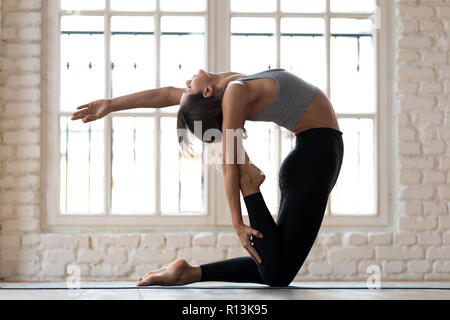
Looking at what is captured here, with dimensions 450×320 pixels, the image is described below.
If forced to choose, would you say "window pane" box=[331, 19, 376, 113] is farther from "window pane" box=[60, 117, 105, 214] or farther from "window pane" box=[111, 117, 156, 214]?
"window pane" box=[60, 117, 105, 214]

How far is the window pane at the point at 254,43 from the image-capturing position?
453 centimetres

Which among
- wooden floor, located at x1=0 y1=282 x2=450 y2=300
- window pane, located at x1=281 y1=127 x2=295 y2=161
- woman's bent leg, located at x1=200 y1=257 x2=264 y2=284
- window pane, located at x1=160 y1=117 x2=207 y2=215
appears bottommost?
wooden floor, located at x1=0 y1=282 x2=450 y2=300

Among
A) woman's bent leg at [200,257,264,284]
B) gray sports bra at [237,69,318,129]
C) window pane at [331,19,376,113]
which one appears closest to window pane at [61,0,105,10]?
window pane at [331,19,376,113]

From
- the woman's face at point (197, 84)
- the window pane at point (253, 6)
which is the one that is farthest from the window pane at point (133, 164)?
the woman's face at point (197, 84)

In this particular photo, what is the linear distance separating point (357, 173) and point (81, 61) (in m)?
2.27

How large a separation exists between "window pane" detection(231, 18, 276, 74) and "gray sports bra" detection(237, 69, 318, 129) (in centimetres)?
180

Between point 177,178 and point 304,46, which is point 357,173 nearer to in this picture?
point 304,46

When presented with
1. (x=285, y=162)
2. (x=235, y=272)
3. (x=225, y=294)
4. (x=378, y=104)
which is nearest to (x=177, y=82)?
(x=378, y=104)

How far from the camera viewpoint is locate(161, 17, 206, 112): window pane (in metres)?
4.51

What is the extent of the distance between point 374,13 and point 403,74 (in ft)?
1.69

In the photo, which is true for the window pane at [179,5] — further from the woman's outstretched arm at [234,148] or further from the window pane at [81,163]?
the woman's outstretched arm at [234,148]

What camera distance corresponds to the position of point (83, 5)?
176 inches

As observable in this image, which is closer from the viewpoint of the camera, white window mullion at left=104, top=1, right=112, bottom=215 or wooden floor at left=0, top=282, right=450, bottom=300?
wooden floor at left=0, top=282, right=450, bottom=300
